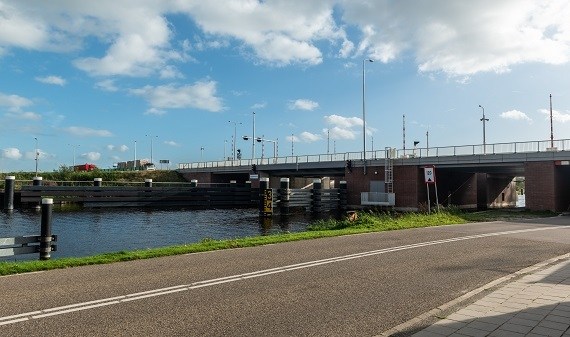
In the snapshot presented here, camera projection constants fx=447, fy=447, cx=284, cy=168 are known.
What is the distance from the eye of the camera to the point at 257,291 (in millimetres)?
7914

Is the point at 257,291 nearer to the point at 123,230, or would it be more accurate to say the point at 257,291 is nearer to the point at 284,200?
the point at 123,230

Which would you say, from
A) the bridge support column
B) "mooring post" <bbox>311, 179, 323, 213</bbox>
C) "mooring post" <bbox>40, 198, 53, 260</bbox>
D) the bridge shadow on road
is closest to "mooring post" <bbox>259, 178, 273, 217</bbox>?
"mooring post" <bbox>311, 179, 323, 213</bbox>

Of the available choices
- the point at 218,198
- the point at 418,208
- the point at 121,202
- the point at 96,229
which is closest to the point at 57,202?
the point at 121,202

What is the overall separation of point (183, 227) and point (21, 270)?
18849mm

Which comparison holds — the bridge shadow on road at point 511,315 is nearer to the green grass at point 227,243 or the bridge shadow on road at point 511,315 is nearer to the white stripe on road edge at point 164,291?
the white stripe on road edge at point 164,291

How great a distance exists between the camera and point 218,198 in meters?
51.5

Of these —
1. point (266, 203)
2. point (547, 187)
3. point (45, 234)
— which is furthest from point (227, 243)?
point (547, 187)

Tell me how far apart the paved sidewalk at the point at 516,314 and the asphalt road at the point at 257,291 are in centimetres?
64

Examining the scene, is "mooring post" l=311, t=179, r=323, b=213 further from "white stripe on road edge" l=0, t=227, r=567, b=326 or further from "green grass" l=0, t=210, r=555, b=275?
"white stripe on road edge" l=0, t=227, r=567, b=326

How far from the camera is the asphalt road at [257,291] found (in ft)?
19.7

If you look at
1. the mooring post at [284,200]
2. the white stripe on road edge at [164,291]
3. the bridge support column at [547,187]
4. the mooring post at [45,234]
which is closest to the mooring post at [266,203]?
the mooring post at [284,200]

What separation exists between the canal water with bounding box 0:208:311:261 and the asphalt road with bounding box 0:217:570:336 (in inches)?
314

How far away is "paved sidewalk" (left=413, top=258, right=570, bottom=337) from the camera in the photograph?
18.2 feet

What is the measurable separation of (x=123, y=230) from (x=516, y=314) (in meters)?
Answer: 23.6
